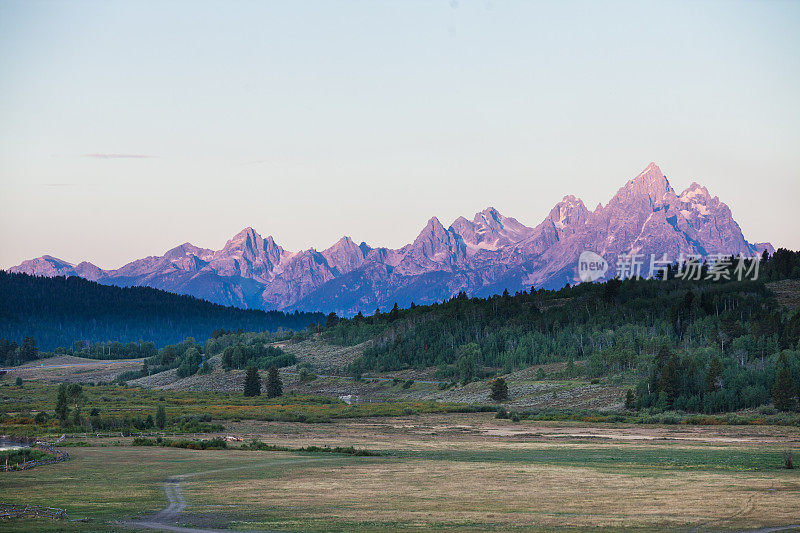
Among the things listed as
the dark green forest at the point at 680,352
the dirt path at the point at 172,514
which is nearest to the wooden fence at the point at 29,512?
the dirt path at the point at 172,514

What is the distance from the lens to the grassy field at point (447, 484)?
40188 mm

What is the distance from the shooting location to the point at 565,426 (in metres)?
105

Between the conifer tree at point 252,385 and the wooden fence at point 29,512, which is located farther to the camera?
the conifer tree at point 252,385

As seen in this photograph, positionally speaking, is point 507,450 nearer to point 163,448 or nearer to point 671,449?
→ point 671,449

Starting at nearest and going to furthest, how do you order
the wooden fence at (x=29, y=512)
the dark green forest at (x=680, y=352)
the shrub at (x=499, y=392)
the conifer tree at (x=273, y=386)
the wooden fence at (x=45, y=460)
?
the wooden fence at (x=29, y=512)
the wooden fence at (x=45, y=460)
the dark green forest at (x=680, y=352)
the shrub at (x=499, y=392)
the conifer tree at (x=273, y=386)

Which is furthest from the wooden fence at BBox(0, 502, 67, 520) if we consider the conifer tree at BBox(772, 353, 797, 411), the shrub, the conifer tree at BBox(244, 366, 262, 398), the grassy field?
the conifer tree at BBox(244, 366, 262, 398)

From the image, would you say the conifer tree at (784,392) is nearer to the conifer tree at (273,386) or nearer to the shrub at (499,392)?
the shrub at (499,392)

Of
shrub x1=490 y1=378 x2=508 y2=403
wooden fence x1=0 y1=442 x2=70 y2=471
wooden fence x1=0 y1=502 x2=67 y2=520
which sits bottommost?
shrub x1=490 y1=378 x2=508 y2=403

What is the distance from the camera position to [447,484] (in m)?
53.5

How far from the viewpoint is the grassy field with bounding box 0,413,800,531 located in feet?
132

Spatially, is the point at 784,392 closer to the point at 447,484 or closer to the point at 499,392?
the point at 499,392

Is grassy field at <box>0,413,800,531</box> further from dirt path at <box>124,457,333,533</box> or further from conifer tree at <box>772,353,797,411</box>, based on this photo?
conifer tree at <box>772,353,797,411</box>

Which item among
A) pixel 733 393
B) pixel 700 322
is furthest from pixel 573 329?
pixel 733 393

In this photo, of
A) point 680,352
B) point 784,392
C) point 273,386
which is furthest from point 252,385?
point 784,392
